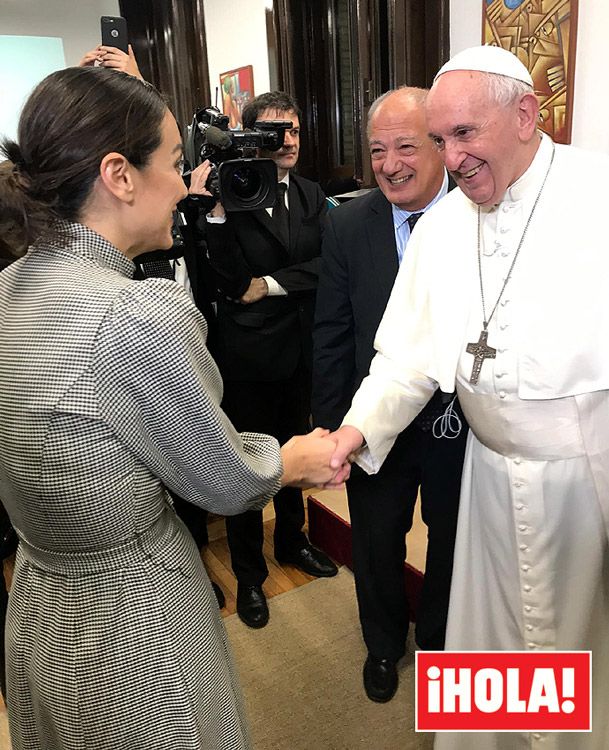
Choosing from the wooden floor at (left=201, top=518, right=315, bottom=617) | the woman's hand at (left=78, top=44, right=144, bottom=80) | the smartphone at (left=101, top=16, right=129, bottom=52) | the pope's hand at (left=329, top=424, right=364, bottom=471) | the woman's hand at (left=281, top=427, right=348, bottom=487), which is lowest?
the wooden floor at (left=201, top=518, right=315, bottom=617)

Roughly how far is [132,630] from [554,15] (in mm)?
2114

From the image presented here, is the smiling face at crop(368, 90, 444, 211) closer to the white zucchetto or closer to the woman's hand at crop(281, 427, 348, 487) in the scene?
the white zucchetto

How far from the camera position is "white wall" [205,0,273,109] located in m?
3.80

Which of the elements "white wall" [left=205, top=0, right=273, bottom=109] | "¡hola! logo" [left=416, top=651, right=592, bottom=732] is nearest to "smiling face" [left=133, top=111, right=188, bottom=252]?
"¡hola! logo" [left=416, top=651, right=592, bottom=732]

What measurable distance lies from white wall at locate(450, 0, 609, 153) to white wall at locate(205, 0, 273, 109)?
6.78ft

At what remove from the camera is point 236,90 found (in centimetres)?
416

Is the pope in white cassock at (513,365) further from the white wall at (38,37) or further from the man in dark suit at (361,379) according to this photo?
the white wall at (38,37)

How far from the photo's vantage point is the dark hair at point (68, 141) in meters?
0.92

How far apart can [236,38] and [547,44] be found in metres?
2.44

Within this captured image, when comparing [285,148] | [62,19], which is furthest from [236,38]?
[285,148]

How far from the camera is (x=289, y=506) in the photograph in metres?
2.67

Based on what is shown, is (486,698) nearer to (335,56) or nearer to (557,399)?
(557,399)

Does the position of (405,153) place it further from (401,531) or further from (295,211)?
(401,531)

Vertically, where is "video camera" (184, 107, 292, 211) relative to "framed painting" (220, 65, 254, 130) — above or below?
below
